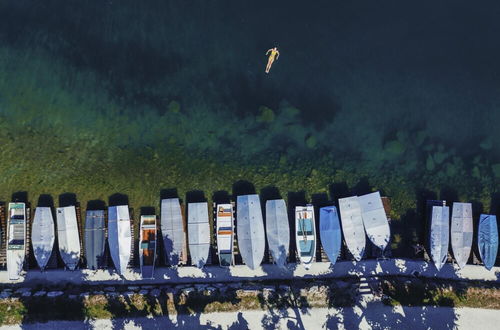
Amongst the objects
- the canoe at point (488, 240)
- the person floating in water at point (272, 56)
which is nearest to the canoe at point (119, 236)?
the person floating in water at point (272, 56)

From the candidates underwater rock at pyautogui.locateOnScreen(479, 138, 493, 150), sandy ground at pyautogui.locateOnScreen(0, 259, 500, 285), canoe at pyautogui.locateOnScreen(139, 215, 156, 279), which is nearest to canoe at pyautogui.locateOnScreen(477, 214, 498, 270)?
sandy ground at pyautogui.locateOnScreen(0, 259, 500, 285)

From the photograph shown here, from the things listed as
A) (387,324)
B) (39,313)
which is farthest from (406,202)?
(39,313)

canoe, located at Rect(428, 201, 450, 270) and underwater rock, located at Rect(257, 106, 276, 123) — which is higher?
underwater rock, located at Rect(257, 106, 276, 123)

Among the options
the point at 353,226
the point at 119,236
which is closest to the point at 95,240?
the point at 119,236

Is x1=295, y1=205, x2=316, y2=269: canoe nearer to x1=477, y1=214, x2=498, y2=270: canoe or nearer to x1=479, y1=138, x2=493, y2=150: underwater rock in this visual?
x1=477, y1=214, x2=498, y2=270: canoe

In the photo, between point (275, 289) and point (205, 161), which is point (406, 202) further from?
point (205, 161)

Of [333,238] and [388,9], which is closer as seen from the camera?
[333,238]
